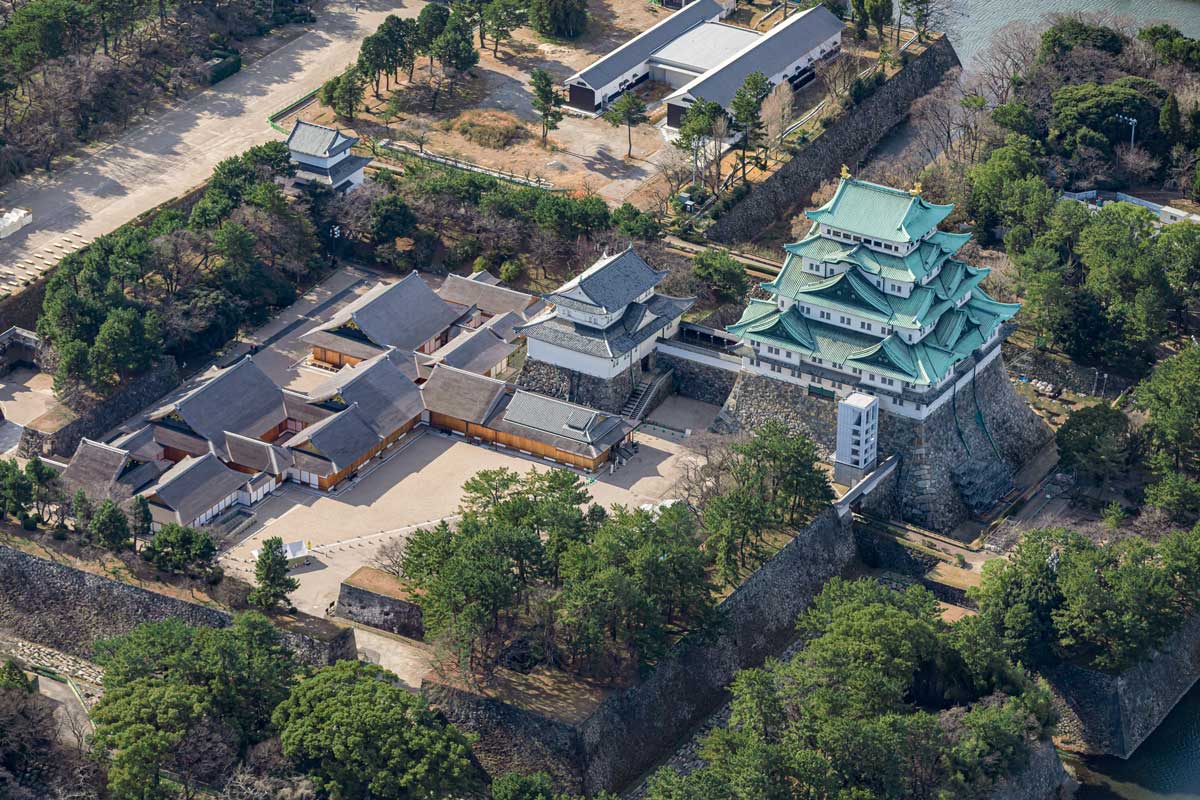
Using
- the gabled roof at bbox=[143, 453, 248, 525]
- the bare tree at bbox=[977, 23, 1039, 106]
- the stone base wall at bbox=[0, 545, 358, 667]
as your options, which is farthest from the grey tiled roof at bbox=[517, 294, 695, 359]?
the bare tree at bbox=[977, 23, 1039, 106]

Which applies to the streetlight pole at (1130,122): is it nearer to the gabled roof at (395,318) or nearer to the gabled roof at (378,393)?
the gabled roof at (395,318)

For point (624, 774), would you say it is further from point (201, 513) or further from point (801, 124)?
point (801, 124)

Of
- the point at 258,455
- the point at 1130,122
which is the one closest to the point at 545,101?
the point at 1130,122

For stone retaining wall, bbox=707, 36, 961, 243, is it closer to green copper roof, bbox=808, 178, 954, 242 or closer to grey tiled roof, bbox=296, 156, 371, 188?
green copper roof, bbox=808, 178, 954, 242

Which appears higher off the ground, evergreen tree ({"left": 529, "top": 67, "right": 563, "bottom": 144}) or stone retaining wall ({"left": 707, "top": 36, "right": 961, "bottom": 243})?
evergreen tree ({"left": 529, "top": 67, "right": 563, "bottom": 144})

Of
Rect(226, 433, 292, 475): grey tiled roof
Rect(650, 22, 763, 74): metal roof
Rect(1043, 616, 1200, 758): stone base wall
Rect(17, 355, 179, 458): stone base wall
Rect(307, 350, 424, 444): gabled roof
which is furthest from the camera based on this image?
Rect(650, 22, 763, 74): metal roof

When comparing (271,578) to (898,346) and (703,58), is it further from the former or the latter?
(703,58)

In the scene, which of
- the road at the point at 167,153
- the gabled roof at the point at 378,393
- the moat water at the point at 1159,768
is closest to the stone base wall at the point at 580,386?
the gabled roof at the point at 378,393
